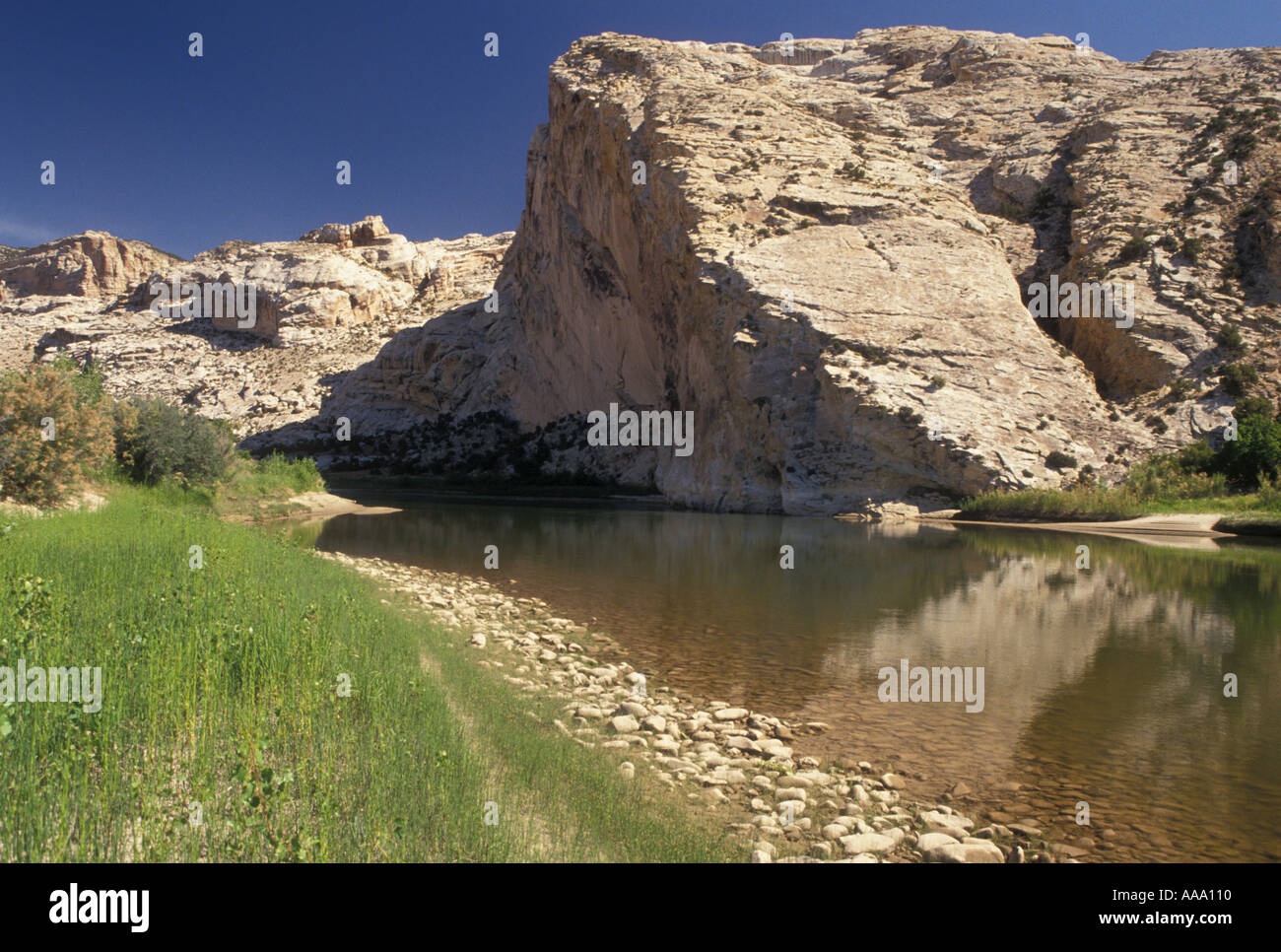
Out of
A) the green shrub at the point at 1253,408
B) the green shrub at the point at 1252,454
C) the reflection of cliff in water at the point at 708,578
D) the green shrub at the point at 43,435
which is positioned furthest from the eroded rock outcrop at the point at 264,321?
the green shrub at the point at 1253,408

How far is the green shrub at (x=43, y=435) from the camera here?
47.4ft

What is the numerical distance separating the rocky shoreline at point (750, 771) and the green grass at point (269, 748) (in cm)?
37

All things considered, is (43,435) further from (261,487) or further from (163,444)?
(261,487)

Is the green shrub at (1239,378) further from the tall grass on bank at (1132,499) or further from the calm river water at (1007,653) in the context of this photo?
the calm river water at (1007,653)

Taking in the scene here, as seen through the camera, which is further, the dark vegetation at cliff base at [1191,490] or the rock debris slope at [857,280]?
the rock debris slope at [857,280]

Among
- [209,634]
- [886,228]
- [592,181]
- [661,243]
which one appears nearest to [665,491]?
[661,243]

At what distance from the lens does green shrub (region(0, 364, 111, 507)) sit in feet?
47.4

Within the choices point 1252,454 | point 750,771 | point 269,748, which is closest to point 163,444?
point 269,748

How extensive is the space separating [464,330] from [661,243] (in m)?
39.8

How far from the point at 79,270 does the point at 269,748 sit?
145 m

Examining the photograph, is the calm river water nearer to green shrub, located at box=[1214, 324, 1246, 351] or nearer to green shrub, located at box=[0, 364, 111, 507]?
green shrub, located at box=[0, 364, 111, 507]
